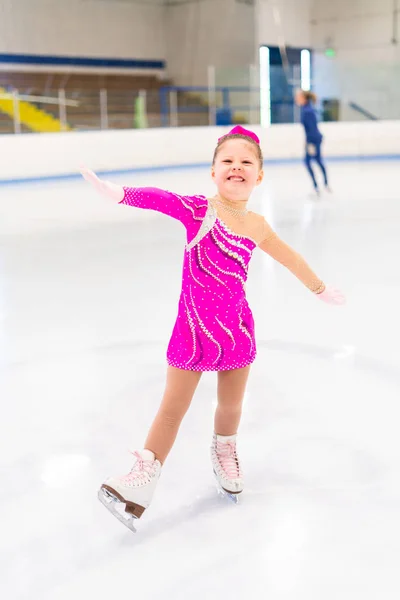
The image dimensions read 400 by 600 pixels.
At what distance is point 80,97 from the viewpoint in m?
11.0

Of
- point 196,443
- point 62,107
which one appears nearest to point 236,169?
point 196,443

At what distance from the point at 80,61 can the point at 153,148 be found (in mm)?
6038

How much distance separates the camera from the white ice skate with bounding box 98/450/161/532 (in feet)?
5.00

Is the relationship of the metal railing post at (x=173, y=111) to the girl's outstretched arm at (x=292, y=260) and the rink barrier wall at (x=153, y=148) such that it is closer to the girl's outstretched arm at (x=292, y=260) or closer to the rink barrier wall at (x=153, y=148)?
the rink barrier wall at (x=153, y=148)

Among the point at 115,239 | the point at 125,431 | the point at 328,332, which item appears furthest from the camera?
the point at 115,239

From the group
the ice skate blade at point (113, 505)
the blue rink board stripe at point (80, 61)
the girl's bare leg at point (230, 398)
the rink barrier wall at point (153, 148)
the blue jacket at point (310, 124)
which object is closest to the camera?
the ice skate blade at point (113, 505)

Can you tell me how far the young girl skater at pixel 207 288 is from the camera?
1534mm

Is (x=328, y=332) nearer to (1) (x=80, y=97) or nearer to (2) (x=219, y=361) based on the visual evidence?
(2) (x=219, y=361)

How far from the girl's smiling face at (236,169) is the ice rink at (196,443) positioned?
27.5 inches

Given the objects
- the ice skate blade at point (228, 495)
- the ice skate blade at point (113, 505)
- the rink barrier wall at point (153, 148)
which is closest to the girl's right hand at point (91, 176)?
the ice skate blade at point (113, 505)

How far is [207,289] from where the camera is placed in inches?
61.8

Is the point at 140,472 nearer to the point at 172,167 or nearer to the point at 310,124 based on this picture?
the point at 310,124

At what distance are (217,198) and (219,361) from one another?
36 centimetres

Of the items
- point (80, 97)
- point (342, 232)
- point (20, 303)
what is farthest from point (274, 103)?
point (20, 303)
